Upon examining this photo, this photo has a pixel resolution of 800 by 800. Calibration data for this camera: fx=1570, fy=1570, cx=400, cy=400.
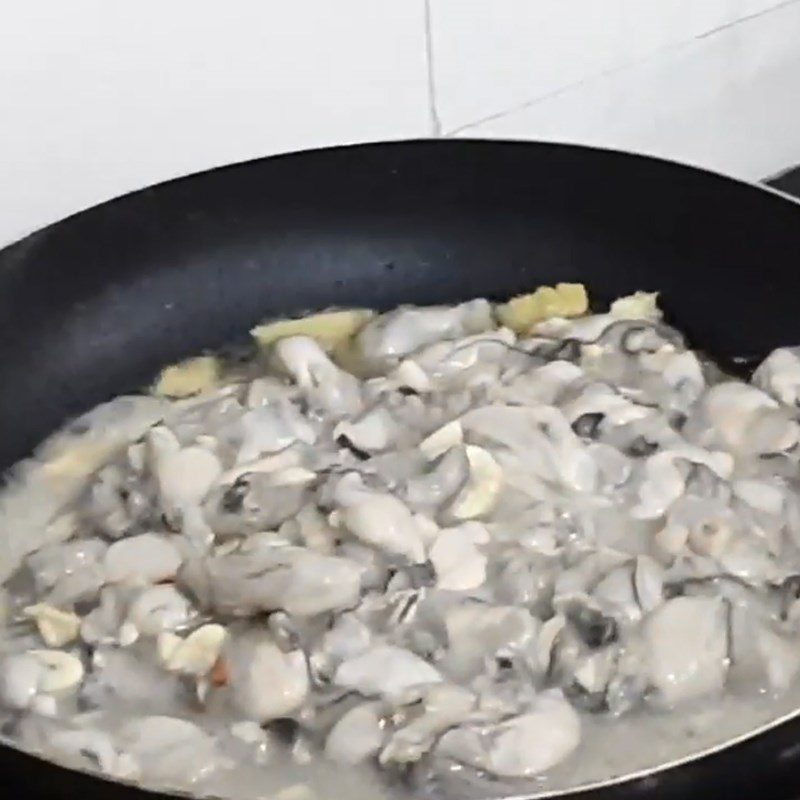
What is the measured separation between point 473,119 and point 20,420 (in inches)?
16.2

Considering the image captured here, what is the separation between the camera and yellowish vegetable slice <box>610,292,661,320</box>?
3.31 feet

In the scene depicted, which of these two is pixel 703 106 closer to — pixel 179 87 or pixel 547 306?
pixel 547 306

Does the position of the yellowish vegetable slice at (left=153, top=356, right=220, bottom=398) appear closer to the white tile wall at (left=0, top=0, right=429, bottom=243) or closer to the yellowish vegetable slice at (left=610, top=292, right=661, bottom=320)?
the white tile wall at (left=0, top=0, right=429, bottom=243)

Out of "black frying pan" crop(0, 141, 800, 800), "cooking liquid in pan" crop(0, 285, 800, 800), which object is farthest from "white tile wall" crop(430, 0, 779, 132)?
"cooking liquid in pan" crop(0, 285, 800, 800)

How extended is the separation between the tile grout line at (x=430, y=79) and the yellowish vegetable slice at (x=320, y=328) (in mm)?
155

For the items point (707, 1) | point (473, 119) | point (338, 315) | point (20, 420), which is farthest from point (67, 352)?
point (707, 1)

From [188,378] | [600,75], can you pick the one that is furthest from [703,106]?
[188,378]

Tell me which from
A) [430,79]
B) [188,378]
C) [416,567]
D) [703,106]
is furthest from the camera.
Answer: [703,106]

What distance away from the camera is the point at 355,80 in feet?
3.56

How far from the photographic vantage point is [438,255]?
1048 millimetres

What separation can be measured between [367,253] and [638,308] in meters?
0.18

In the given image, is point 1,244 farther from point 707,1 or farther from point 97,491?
point 707,1

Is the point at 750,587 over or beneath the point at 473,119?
beneath

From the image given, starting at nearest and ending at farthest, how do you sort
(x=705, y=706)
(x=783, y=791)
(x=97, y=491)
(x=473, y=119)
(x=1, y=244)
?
(x=783, y=791) → (x=705, y=706) → (x=97, y=491) → (x=1, y=244) → (x=473, y=119)
